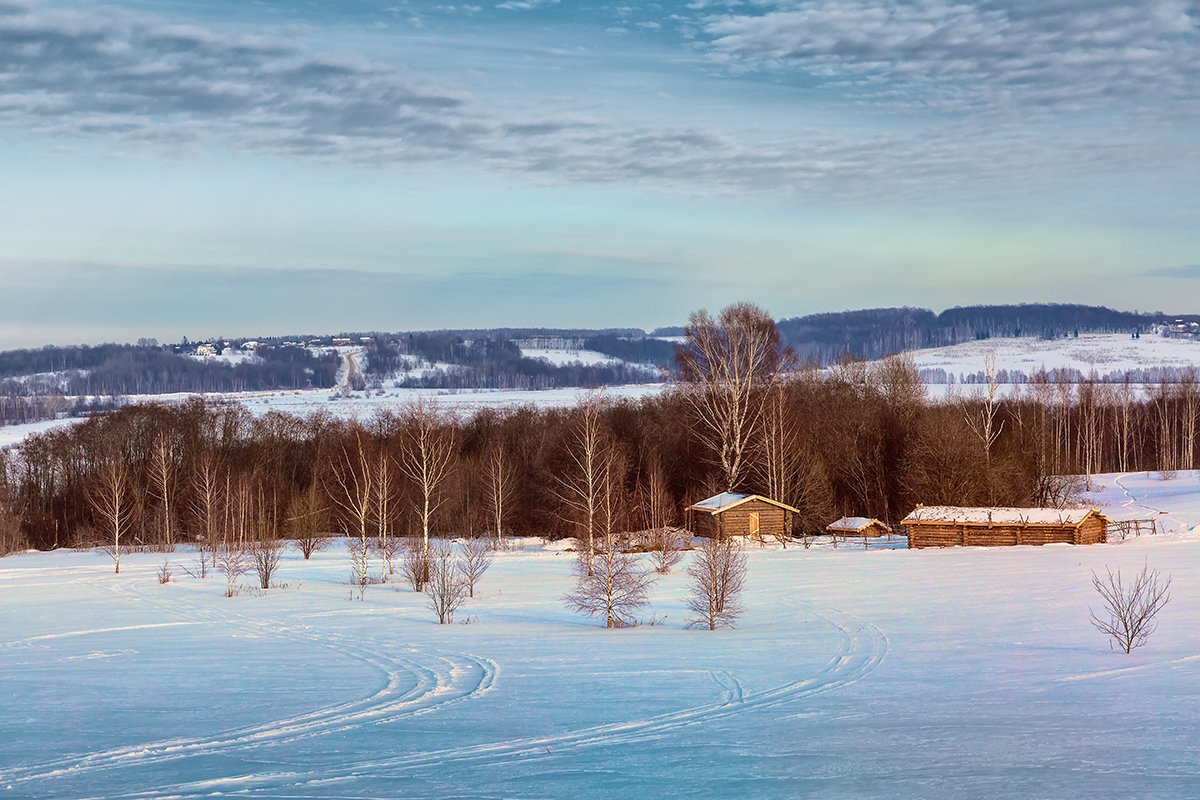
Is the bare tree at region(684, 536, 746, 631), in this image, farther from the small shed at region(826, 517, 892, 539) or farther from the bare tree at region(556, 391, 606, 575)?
the small shed at region(826, 517, 892, 539)

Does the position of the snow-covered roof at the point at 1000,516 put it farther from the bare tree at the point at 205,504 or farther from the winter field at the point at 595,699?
the bare tree at the point at 205,504

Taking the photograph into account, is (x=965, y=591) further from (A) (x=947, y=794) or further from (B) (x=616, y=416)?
(B) (x=616, y=416)

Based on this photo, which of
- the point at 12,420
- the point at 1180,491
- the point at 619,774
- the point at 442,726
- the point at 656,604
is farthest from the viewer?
the point at 12,420

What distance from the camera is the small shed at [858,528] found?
50.6m

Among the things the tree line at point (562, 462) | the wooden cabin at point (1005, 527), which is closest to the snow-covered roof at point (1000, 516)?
the wooden cabin at point (1005, 527)

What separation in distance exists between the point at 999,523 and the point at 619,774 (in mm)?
39356

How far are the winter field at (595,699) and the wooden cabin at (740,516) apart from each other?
17.3 meters

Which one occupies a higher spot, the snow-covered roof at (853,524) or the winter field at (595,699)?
the winter field at (595,699)

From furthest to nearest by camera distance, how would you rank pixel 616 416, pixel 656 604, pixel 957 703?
pixel 616 416 < pixel 656 604 < pixel 957 703

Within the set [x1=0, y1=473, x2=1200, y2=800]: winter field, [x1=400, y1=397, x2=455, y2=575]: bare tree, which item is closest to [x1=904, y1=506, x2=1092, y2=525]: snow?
[x1=0, y1=473, x2=1200, y2=800]: winter field

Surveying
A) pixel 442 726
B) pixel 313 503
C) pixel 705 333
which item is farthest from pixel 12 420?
pixel 442 726

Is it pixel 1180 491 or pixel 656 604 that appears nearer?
pixel 656 604

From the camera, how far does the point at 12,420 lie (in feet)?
479

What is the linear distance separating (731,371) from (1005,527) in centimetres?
1540
